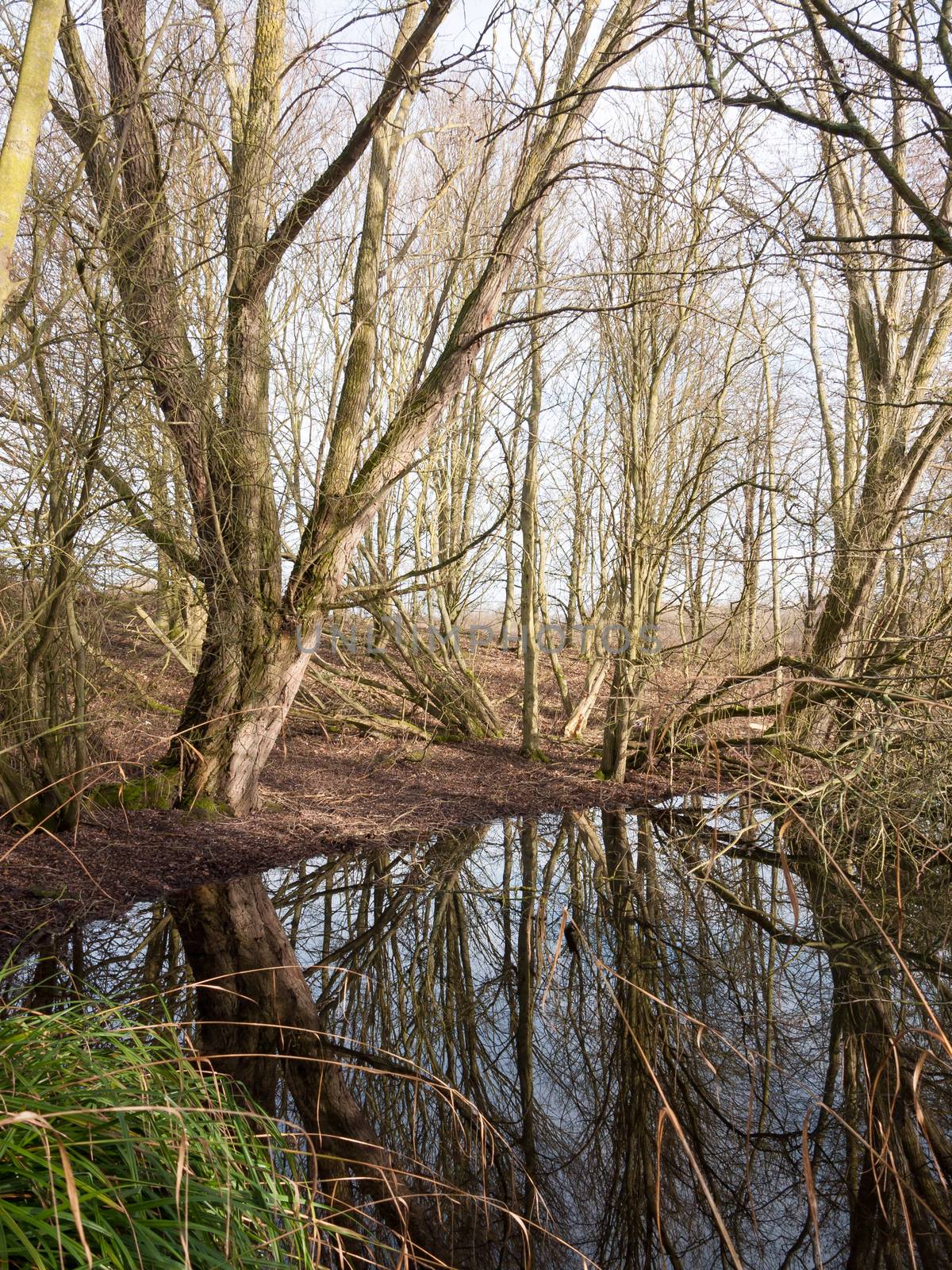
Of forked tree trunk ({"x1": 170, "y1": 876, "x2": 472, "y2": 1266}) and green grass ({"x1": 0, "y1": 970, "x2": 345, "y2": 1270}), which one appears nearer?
green grass ({"x1": 0, "y1": 970, "x2": 345, "y2": 1270})

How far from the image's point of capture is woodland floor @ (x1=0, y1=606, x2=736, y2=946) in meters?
5.27

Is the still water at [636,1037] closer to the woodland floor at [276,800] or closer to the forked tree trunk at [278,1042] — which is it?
the forked tree trunk at [278,1042]

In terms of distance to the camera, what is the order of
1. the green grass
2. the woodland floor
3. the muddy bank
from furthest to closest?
1. the woodland floor
2. the muddy bank
3. the green grass

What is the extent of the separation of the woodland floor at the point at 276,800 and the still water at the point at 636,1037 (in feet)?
1.31

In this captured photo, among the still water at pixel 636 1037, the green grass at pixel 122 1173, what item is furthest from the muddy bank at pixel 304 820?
the green grass at pixel 122 1173

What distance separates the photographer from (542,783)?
9039mm

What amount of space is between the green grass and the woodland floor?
1.18m

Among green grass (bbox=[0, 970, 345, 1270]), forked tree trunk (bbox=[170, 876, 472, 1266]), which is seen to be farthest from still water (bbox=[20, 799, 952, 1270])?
green grass (bbox=[0, 970, 345, 1270])

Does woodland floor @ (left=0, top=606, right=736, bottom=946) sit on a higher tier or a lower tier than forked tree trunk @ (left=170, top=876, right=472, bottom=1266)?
higher

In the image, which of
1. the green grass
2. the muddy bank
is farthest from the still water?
the green grass

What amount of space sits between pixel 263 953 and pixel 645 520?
5.70 metres

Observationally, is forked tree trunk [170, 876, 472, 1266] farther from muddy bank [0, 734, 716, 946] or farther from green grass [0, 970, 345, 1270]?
muddy bank [0, 734, 716, 946]

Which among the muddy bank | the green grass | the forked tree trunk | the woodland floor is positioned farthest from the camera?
the woodland floor

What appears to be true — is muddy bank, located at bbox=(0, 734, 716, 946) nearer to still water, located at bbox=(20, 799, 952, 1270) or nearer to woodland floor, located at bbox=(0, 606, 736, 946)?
woodland floor, located at bbox=(0, 606, 736, 946)
